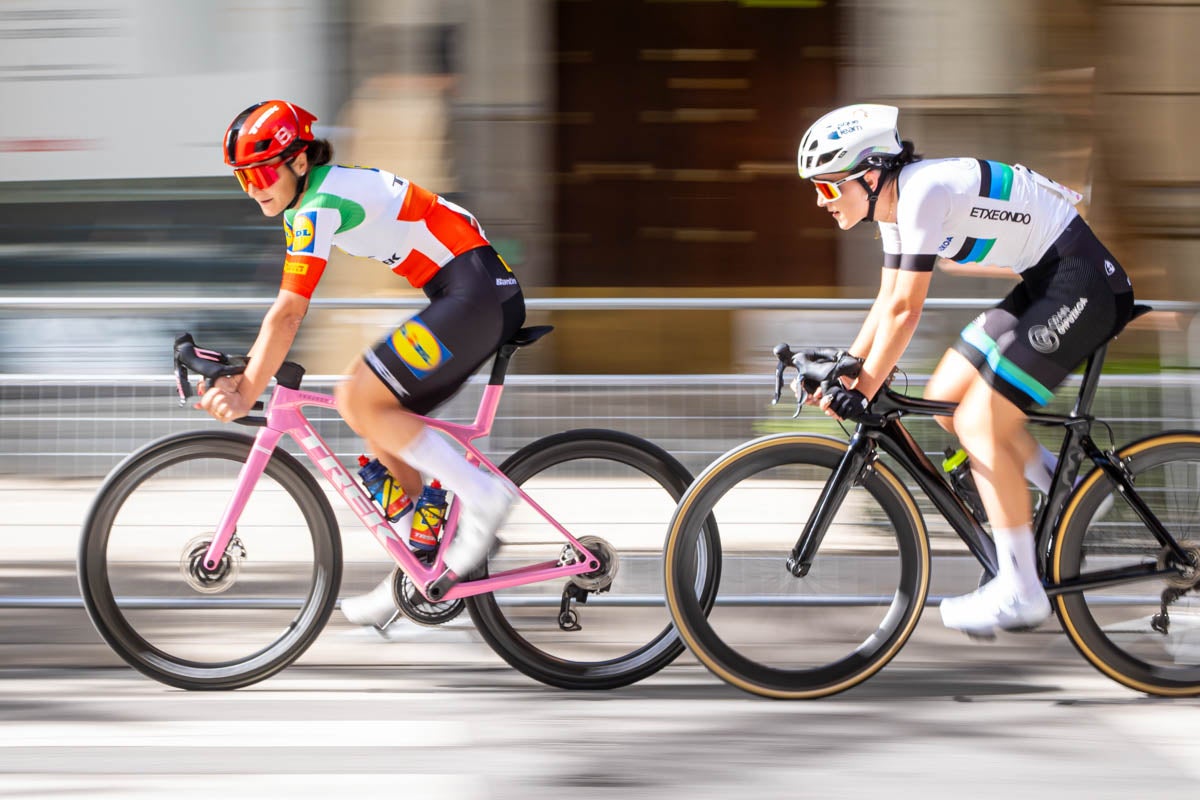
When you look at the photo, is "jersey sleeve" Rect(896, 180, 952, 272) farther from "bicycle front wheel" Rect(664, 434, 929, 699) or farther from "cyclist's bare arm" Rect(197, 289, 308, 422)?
"cyclist's bare arm" Rect(197, 289, 308, 422)

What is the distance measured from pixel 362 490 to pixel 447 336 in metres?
0.59

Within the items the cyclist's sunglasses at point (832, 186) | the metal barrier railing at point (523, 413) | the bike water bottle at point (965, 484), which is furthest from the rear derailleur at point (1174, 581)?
the cyclist's sunglasses at point (832, 186)

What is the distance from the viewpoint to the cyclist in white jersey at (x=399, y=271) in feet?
13.5

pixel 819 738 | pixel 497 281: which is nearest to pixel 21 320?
pixel 497 281

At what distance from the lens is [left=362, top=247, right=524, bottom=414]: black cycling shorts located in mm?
4270

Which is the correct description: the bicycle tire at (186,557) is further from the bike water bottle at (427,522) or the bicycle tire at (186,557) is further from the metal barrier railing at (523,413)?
the metal barrier railing at (523,413)

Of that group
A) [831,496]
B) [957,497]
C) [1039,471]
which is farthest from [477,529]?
[1039,471]

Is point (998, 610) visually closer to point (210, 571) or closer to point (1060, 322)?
point (1060, 322)

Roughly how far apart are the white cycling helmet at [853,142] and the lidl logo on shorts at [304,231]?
1.49 m

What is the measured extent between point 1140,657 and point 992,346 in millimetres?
1104

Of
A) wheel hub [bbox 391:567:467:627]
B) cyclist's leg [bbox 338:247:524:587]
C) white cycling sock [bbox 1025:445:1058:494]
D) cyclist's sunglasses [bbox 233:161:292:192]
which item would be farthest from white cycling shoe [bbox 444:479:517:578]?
white cycling sock [bbox 1025:445:1058:494]

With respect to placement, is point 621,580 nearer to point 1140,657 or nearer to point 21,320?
point 1140,657

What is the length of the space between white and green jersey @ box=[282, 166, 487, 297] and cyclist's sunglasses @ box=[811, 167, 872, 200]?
1.08 metres

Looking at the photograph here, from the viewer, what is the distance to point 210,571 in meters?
4.40
